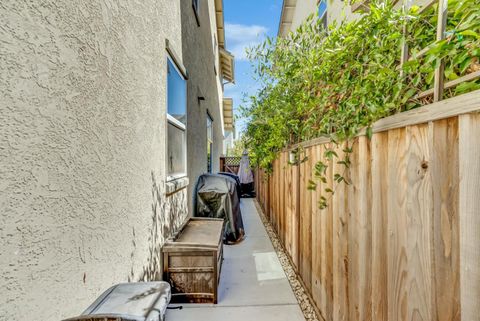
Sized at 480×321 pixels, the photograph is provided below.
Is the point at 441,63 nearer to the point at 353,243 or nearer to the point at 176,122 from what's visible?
the point at 353,243

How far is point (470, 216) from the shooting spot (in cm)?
96

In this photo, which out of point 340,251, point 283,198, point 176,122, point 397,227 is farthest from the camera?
point 283,198

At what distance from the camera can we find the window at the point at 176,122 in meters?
3.77

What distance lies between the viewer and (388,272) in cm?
145

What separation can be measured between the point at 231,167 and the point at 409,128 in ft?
41.4

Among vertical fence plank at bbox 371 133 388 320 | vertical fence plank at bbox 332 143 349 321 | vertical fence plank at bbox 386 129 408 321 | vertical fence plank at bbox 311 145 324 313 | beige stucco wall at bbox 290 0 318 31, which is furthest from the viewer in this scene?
beige stucco wall at bbox 290 0 318 31

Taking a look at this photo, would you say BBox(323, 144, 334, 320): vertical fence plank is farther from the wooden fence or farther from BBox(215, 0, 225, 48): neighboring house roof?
BBox(215, 0, 225, 48): neighboring house roof

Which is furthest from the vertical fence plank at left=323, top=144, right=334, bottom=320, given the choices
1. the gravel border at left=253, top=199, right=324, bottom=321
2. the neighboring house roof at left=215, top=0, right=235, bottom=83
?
the neighboring house roof at left=215, top=0, right=235, bottom=83

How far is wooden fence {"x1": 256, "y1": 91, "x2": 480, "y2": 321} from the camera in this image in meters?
0.97

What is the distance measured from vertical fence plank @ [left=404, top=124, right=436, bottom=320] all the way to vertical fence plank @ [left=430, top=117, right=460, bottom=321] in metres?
0.03

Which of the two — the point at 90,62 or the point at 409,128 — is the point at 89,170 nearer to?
the point at 90,62

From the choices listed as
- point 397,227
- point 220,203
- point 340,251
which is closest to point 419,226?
point 397,227

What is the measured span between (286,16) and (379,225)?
32.5 feet

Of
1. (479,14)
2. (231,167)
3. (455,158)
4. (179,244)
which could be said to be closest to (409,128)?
(455,158)
